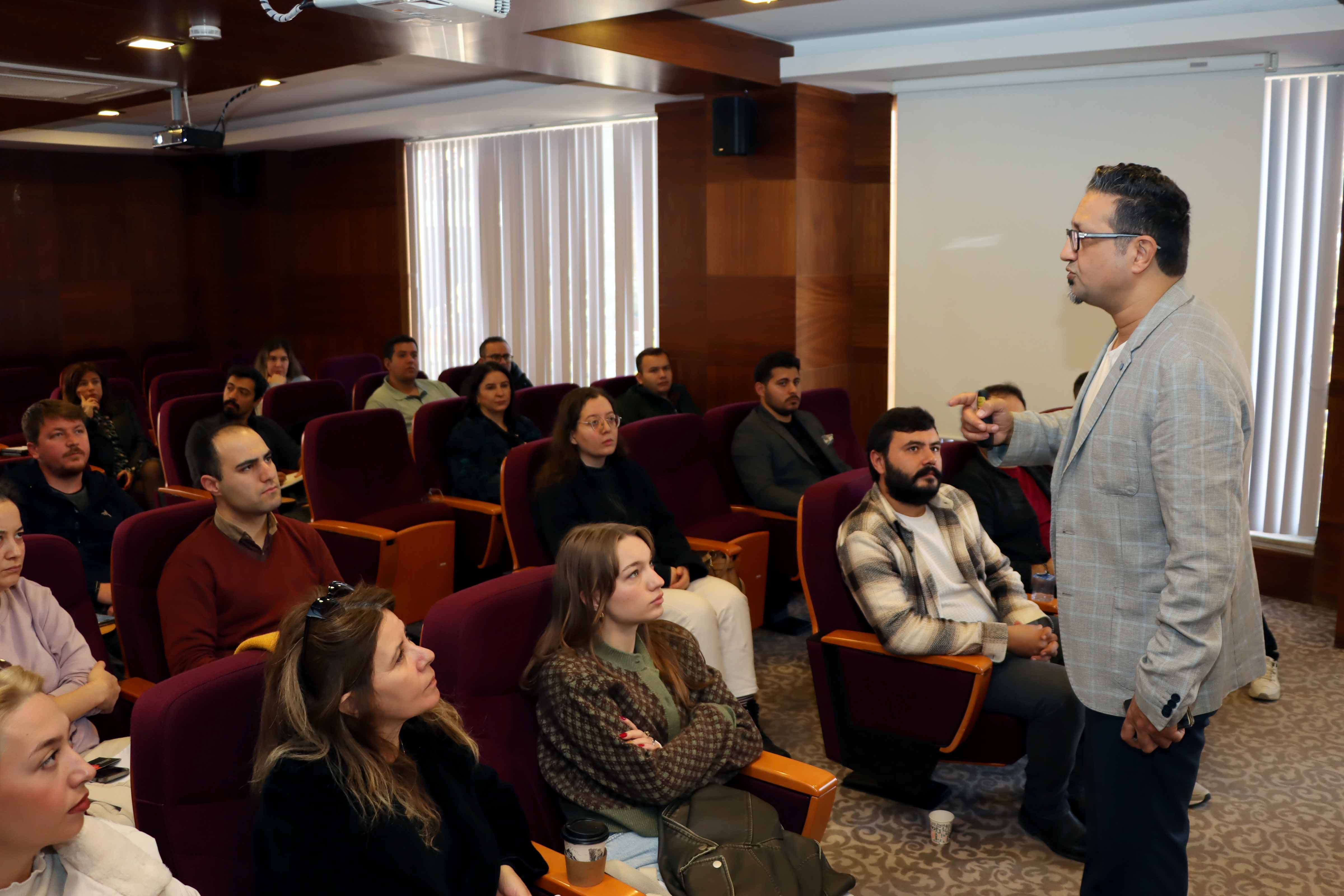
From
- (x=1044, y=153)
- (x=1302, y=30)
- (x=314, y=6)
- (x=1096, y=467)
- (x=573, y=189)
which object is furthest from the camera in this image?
(x=573, y=189)

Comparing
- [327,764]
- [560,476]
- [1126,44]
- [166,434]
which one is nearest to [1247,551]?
[327,764]

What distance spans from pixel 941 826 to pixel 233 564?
213cm

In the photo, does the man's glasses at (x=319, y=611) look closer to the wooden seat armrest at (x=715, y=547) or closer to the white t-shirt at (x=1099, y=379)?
the white t-shirt at (x=1099, y=379)

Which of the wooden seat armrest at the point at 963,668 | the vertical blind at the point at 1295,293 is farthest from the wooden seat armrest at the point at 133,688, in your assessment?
the vertical blind at the point at 1295,293

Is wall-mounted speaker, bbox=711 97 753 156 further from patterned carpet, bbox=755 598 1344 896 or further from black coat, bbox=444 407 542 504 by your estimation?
patterned carpet, bbox=755 598 1344 896

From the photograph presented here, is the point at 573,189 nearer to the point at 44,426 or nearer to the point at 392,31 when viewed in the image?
the point at 392,31

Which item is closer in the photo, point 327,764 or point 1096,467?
point 327,764

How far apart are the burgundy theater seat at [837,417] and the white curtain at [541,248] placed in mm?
1877

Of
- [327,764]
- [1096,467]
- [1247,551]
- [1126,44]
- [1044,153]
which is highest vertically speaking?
[1126,44]

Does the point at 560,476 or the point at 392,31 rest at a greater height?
the point at 392,31

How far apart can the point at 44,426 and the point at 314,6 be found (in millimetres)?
1832

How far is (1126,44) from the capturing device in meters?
5.04

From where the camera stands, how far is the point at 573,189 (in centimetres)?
783

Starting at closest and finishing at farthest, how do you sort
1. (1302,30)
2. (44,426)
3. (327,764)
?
1. (327,764)
2. (44,426)
3. (1302,30)
